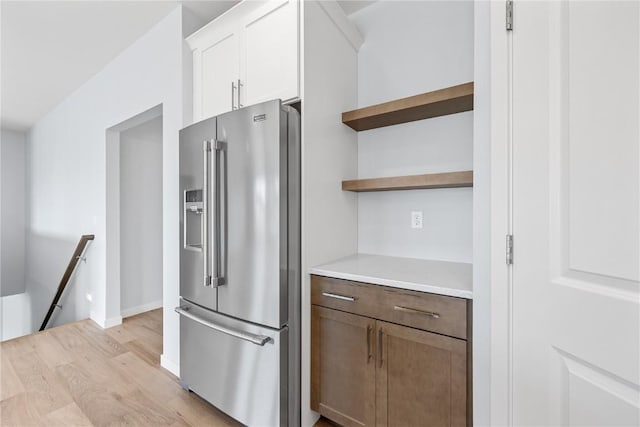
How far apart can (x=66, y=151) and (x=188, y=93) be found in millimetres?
2947

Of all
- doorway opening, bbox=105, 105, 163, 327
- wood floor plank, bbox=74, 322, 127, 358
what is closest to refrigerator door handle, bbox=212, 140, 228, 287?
wood floor plank, bbox=74, 322, 127, 358

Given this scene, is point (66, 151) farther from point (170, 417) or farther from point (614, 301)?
point (614, 301)

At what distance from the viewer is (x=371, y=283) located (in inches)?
53.8

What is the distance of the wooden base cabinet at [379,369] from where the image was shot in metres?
1.17

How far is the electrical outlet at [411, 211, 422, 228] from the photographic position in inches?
72.1

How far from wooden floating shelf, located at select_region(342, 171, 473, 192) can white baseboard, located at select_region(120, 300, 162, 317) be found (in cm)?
323

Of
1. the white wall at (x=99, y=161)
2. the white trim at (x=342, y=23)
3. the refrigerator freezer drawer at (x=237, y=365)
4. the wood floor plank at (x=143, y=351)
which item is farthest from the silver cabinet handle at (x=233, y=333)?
the white trim at (x=342, y=23)

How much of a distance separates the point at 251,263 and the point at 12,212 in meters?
6.42

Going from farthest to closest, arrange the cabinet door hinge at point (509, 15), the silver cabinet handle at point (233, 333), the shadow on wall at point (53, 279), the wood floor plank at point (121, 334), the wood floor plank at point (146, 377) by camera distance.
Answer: the shadow on wall at point (53, 279) < the wood floor plank at point (121, 334) < the wood floor plank at point (146, 377) < the silver cabinet handle at point (233, 333) < the cabinet door hinge at point (509, 15)

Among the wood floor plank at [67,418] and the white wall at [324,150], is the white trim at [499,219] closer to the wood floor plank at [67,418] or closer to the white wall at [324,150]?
the white wall at [324,150]

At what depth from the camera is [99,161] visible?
10.2 ft

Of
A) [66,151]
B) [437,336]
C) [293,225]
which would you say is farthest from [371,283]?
[66,151]

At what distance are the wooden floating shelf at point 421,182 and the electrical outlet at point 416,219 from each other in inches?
12.0

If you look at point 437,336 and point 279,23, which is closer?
point 437,336
